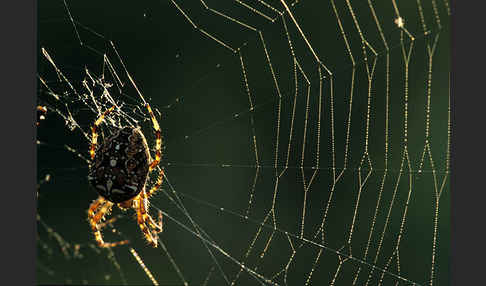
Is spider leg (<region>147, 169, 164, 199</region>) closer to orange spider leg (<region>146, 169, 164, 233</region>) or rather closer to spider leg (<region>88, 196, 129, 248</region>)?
orange spider leg (<region>146, 169, 164, 233</region>)

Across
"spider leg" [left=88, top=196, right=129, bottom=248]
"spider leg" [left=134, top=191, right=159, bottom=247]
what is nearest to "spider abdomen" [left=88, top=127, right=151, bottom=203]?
"spider leg" [left=134, top=191, right=159, bottom=247]

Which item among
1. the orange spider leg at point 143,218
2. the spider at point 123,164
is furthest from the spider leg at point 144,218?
the spider at point 123,164

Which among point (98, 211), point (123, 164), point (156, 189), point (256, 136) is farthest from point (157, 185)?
point (256, 136)

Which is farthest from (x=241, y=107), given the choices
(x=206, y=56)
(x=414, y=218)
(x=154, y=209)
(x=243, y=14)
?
(x=154, y=209)

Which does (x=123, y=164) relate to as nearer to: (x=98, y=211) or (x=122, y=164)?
(x=122, y=164)

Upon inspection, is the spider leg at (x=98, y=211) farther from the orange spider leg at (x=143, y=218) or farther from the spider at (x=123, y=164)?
the spider at (x=123, y=164)

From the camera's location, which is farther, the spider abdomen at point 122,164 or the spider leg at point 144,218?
the spider leg at point 144,218
